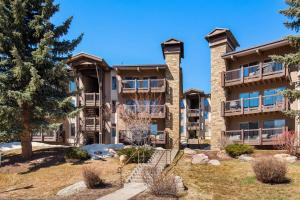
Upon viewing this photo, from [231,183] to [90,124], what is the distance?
2508cm

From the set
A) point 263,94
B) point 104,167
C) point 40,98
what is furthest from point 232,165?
point 40,98

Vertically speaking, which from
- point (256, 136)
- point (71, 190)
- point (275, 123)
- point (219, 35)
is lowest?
point (71, 190)

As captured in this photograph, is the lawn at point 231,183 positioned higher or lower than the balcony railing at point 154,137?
lower

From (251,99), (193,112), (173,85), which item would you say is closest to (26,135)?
(173,85)

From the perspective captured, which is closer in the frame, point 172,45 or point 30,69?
point 30,69

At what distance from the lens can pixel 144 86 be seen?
39.8 m

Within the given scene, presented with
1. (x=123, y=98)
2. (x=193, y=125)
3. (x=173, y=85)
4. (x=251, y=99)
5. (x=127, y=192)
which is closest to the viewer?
(x=127, y=192)

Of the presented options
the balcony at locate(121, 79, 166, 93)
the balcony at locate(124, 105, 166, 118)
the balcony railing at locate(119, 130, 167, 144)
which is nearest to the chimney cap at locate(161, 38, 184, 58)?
the balcony at locate(121, 79, 166, 93)

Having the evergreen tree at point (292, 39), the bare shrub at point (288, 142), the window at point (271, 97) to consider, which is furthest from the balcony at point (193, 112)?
the evergreen tree at point (292, 39)

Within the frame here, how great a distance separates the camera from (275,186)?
1784cm

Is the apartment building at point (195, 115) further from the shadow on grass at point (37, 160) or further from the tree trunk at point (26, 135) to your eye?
the tree trunk at point (26, 135)

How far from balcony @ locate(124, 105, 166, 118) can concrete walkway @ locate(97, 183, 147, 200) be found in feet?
58.0

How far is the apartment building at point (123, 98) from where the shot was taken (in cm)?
3922

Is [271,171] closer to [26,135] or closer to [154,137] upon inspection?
[26,135]
